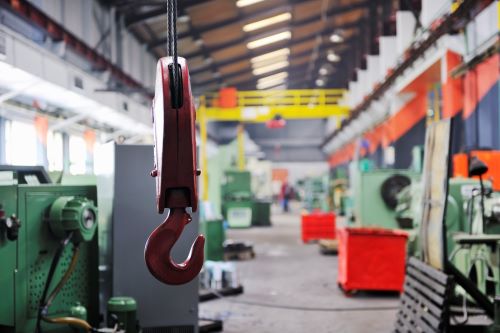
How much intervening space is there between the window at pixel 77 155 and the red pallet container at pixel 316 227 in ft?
15.2

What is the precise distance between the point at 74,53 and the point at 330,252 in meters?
5.43

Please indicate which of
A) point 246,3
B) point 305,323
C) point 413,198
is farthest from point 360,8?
point 305,323

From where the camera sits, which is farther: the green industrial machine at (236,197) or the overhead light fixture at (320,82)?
the overhead light fixture at (320,82)

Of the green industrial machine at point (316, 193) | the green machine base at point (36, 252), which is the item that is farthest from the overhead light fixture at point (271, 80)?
the green machine base at point (36, 252)

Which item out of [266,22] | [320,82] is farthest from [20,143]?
[320,82]

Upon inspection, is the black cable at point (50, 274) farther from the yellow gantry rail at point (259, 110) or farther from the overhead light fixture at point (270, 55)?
the overhead light fixture at point (270, 55)

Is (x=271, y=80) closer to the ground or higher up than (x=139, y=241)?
higher up

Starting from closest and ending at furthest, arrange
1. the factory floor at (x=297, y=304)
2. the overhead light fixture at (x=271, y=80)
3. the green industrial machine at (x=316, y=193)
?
the factory floor at (x=297, y=304)
the green industrial machine at (x=316, y=193)
the overhead light fixture at (x=271, y=80)

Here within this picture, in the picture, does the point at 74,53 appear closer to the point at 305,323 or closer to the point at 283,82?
the point at 305,323

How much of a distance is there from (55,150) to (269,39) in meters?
7.18

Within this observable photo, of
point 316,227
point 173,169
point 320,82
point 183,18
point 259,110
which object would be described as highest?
point 320,82

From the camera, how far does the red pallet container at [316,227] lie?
12453 mm

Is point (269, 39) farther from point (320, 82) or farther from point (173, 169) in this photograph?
point (173, 169)

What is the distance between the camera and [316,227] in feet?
41.0
